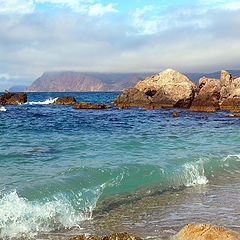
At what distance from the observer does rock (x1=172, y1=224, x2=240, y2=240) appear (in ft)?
13.9

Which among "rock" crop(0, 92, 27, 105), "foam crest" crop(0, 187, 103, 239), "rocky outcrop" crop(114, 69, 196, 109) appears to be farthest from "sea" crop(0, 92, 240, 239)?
"rock" crop(0, 92, 27, 105)

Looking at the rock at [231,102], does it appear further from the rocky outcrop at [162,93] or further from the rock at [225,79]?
the rocky outcrop at [162,93]

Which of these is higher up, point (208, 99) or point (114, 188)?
A: point (208, 99)

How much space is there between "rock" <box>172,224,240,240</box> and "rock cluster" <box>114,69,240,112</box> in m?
33.9

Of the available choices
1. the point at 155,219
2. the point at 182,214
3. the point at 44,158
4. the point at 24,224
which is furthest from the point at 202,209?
the point at 44,158

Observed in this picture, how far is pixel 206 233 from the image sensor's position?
14.3 feet

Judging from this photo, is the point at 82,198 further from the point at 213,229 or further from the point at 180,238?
the point at 213,229

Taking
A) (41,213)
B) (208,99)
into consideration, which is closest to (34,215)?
(41,213)

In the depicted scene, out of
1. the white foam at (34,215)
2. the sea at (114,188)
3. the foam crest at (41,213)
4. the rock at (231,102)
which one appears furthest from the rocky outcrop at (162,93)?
the white foam at (34,215)

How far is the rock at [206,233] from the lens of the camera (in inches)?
167

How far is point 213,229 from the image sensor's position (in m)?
4.41

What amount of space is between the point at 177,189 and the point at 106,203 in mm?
2298

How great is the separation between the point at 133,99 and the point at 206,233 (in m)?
47.4

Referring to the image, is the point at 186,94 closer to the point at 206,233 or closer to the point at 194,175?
the point at 194,175
